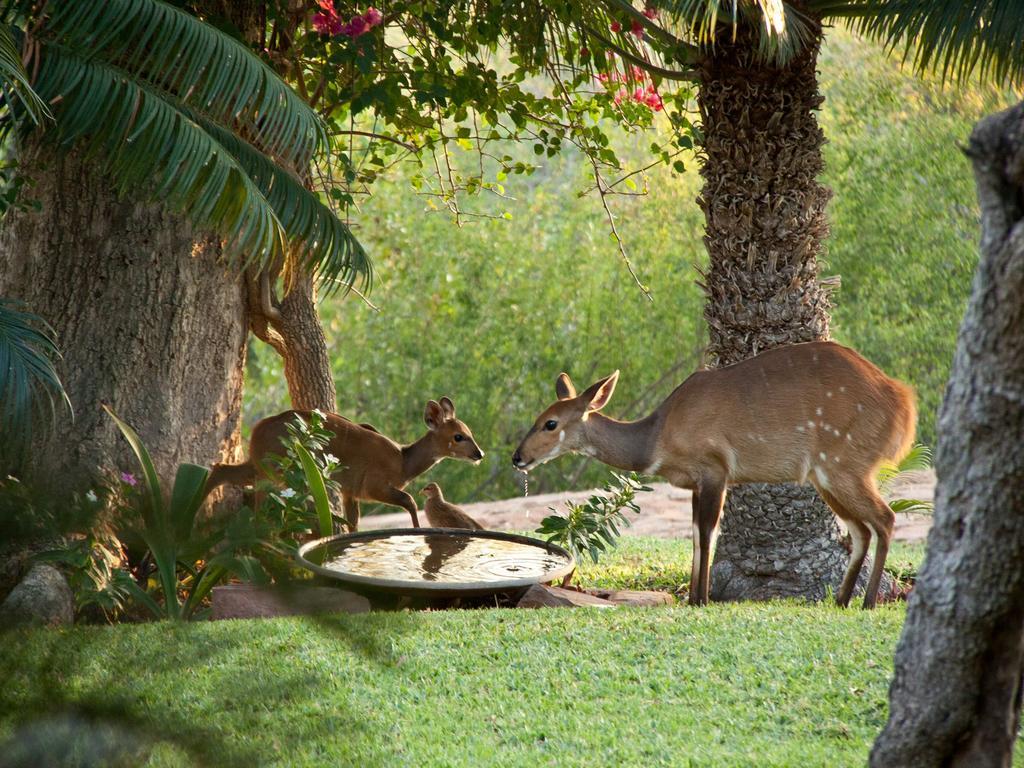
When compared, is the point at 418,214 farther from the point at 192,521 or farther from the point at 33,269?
the point at 192,521

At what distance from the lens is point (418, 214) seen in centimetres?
1733

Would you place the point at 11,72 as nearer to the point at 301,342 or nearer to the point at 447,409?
the point at 301,342

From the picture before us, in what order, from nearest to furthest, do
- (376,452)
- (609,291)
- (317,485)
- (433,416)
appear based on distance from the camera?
→ 1. (317,485)
2. (376,452)
3. (433,416)
4. (609,291)

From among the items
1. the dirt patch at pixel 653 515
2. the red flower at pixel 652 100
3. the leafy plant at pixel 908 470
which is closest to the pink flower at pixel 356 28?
the red flower at pixel 652 100

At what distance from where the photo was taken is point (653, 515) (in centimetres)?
1300

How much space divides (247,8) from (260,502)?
3.23m

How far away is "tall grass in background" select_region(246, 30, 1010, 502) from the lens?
51.6 feet

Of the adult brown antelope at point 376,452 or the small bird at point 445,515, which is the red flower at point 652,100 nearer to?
the adult brown antelope at point 376,452

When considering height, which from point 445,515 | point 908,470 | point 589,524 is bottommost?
point 445,515

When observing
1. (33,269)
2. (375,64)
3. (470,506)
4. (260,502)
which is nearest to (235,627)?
(260,502)

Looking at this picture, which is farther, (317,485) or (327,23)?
(327,23)

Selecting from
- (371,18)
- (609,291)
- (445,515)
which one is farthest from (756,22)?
(609,291)

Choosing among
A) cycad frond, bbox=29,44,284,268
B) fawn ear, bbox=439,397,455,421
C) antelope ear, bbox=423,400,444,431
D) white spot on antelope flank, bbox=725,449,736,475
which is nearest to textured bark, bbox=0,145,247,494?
cycad frond, bbox=29,44,284,268

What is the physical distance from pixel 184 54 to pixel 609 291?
1113 centimetres
